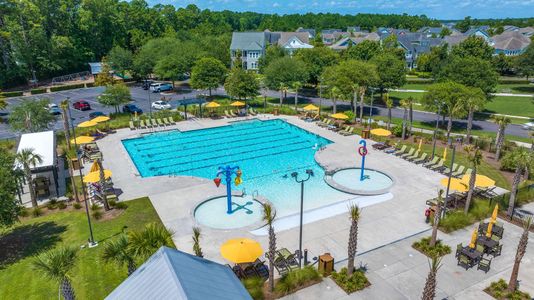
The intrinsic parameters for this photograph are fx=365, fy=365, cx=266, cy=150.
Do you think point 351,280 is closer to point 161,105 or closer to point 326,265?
point 326,265

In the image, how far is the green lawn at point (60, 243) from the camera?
50.9ft

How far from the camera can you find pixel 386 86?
51.0m

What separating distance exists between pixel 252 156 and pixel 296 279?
19.0 metres

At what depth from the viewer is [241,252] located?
15594 mm

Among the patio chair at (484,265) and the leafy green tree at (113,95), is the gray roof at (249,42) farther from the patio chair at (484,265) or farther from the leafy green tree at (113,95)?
the patio chair at (484,265)

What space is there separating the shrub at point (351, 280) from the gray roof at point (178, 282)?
6.76m

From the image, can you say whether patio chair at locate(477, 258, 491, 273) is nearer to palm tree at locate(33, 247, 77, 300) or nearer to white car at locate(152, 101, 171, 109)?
palm tree at locate(33, 247, 77, 300)

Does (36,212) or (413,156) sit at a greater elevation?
(413,156)

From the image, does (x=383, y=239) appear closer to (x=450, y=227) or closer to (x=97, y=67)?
(x=450, y=227)

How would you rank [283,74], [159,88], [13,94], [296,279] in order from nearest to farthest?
[296,279] → [283,74] → [13,94] → [159,88]

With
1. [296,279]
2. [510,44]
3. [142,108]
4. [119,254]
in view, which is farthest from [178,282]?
[510,44]

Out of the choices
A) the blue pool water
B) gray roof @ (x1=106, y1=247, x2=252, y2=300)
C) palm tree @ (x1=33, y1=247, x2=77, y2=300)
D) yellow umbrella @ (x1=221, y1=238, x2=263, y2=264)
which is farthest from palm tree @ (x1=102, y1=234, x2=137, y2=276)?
the blue pool water

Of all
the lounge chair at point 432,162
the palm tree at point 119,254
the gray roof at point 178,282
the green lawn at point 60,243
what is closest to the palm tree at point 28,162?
the green lawn at point 60,243

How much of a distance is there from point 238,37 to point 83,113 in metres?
49.7
